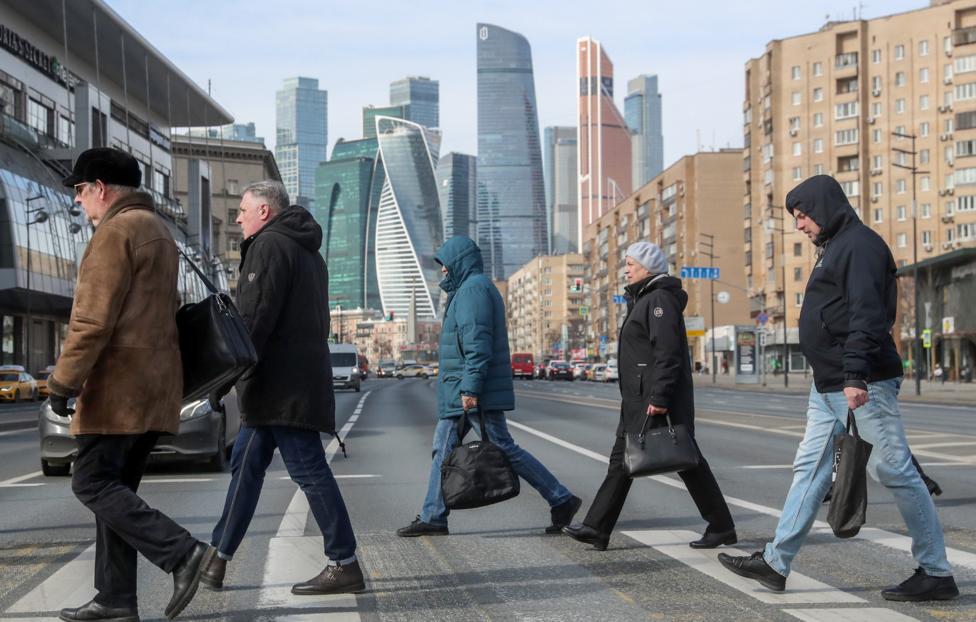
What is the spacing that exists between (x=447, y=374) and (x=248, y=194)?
208cm

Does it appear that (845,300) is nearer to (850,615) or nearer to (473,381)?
(850,615)

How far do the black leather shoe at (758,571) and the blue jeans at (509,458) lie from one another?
1.91 m

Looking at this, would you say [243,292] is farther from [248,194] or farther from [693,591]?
[693,591]

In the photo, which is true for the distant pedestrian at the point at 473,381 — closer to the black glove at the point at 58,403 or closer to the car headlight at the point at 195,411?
the black glove at the point at 58,403

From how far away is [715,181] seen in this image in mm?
119688

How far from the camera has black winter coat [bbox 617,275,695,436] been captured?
6.88 meters

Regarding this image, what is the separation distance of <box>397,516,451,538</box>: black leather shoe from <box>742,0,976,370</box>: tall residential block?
8591 centimetres

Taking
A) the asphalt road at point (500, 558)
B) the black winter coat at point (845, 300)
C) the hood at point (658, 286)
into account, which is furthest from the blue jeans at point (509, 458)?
the black winter coat at point (845, 300)

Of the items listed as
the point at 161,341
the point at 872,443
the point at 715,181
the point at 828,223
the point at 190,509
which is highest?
the point at 715,181

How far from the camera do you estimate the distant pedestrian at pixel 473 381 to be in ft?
25.2

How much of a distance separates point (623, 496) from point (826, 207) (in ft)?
6.86

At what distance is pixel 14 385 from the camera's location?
47.1 meters

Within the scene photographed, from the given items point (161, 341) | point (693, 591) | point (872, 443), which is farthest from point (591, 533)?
point (161, 341)

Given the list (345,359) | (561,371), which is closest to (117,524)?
(345,359)
